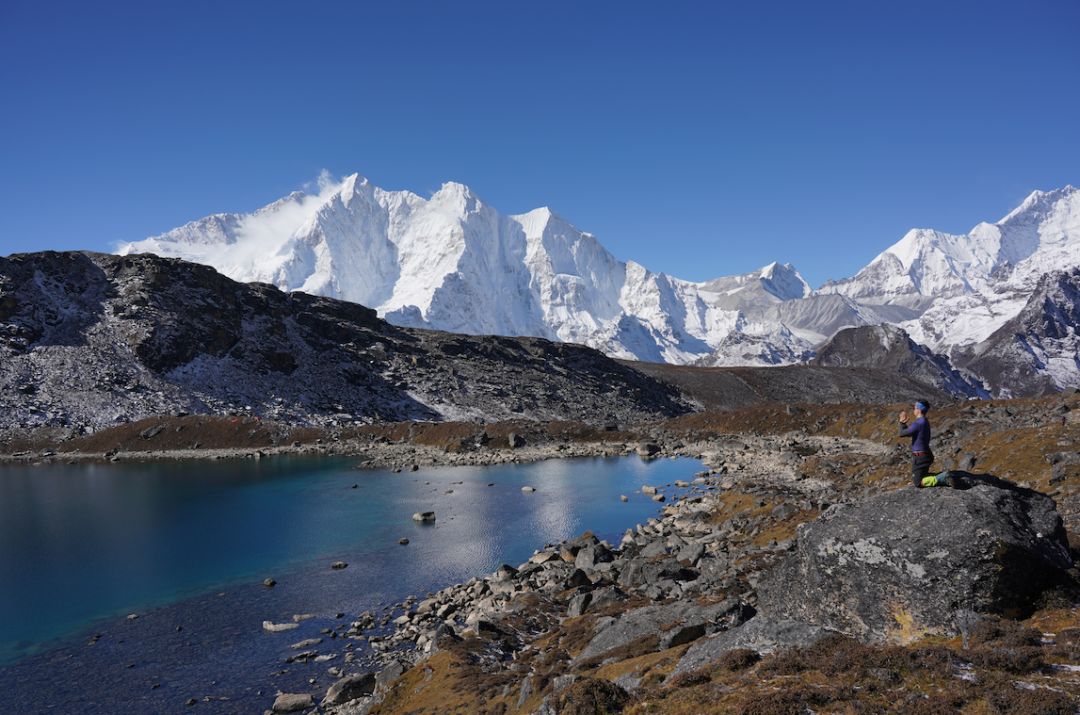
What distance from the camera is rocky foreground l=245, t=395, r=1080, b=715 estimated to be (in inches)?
487

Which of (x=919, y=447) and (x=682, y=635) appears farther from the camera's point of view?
(x=682, y=635)

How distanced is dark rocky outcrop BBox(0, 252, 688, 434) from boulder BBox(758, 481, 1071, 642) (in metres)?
114

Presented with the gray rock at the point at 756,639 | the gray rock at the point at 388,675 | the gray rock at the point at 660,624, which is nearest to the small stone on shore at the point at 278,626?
the gray rock at the point at 388,675

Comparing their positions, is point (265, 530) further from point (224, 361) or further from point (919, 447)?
point (224, 361)

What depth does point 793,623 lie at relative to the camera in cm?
1617

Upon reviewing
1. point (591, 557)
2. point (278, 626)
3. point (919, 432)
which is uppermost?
point (919, 432)

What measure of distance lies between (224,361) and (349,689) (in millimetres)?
122437

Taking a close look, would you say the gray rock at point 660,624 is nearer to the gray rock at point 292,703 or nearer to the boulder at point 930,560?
the boulder at point 930,560

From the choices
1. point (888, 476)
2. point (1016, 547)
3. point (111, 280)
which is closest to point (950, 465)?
point (888, 476)

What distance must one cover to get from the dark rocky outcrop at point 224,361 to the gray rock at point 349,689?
99.9m

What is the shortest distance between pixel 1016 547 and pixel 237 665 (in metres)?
28.8

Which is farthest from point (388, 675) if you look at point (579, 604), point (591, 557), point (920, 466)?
point (920, 466)

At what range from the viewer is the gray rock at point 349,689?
23.9 meters

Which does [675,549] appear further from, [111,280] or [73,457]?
[111,280]
